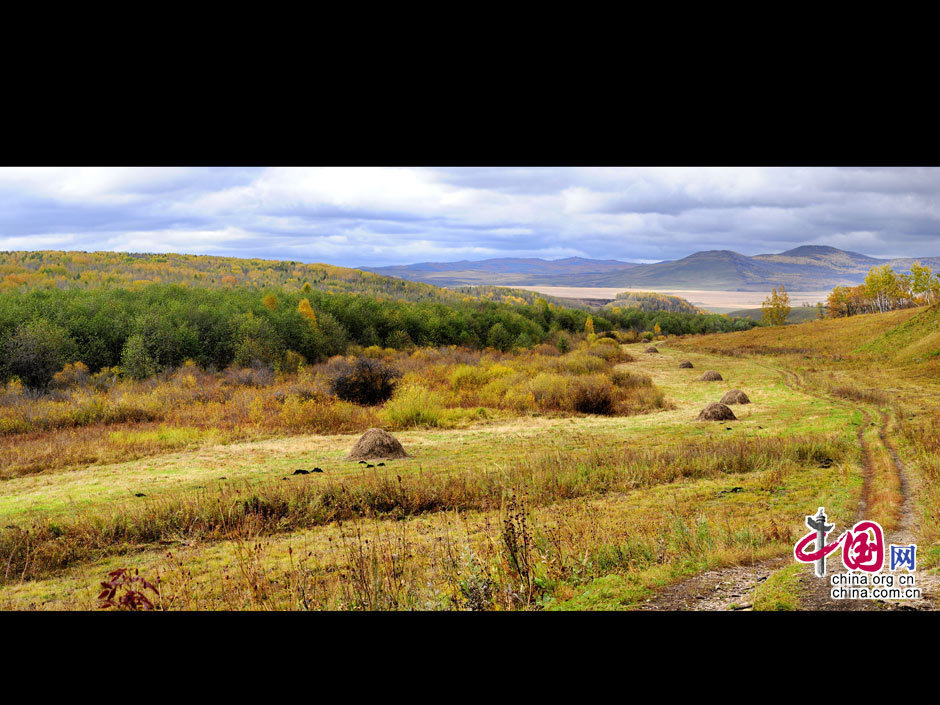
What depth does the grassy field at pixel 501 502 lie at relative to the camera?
15.6ft

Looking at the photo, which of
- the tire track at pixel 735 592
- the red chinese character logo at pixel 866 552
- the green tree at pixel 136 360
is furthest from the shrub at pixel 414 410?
the red chinese character logo at pixel 866 552

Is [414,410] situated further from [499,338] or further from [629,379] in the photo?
[499,338]

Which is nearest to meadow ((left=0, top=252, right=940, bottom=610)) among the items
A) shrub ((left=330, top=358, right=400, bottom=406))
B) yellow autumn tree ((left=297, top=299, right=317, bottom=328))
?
shrub ((left=330, top=358, right=400, bottom=406))

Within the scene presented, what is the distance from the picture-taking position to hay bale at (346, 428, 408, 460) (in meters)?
11.1

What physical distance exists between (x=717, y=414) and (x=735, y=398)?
5.51ft

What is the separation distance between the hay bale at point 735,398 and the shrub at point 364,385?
1099 centimetres

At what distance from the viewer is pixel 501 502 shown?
7.80 m

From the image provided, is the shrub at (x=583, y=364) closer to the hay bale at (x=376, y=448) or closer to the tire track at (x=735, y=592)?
the hay bale at (x=376, y=448)

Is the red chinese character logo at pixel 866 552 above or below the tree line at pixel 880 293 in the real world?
below

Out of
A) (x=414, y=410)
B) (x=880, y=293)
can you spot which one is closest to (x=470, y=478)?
(x=414, y=410)

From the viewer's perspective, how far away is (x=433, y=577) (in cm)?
481

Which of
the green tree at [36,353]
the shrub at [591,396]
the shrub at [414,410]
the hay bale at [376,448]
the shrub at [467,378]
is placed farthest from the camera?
the shrub at [467,378]

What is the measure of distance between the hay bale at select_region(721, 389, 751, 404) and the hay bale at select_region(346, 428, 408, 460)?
934 cm
